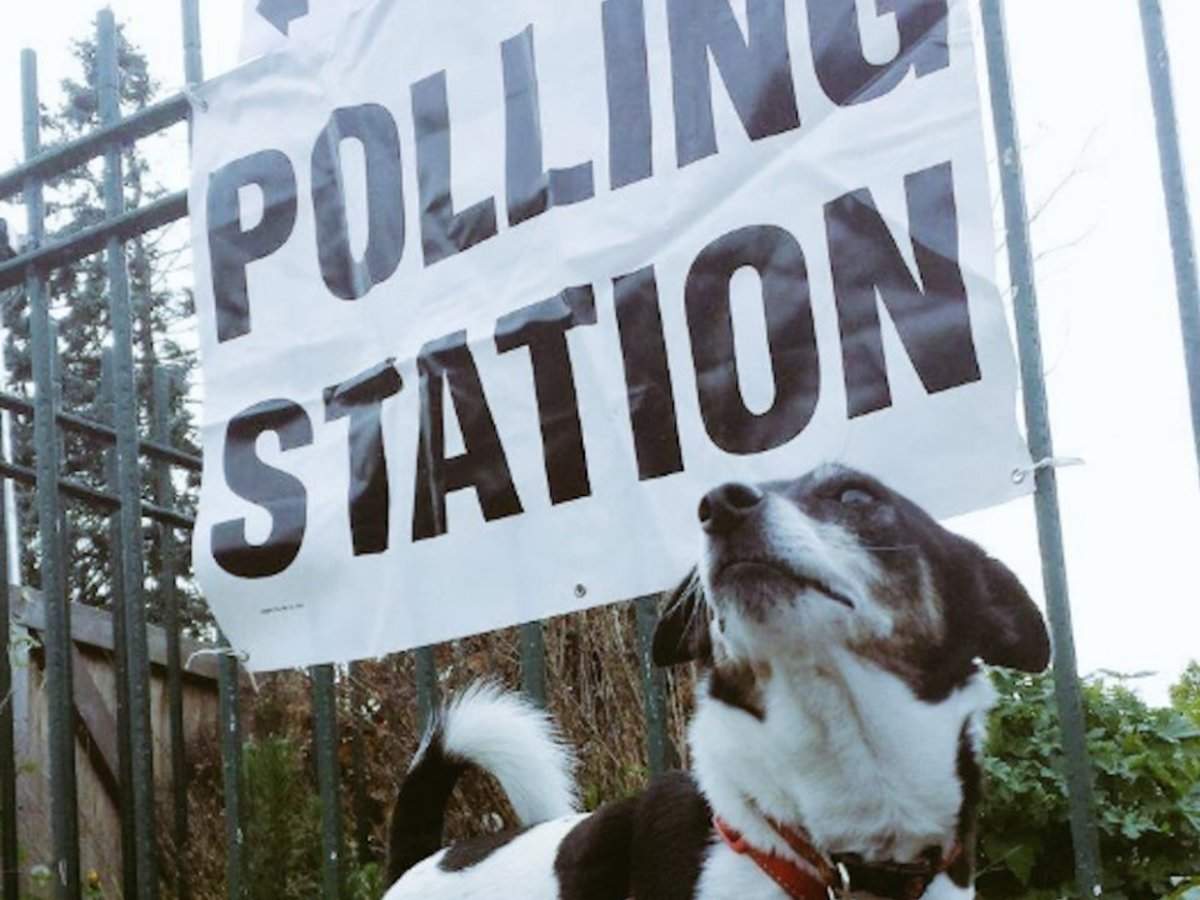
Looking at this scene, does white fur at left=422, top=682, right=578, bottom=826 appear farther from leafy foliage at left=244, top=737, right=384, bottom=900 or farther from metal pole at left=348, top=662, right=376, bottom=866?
metal pole at left=348, top=662, right=376, bottom=866

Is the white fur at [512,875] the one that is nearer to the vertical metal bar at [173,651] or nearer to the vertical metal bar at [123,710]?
the vertical metal bar at [123,710]

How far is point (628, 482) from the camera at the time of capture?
7.86 ft

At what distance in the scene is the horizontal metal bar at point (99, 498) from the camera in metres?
4.16

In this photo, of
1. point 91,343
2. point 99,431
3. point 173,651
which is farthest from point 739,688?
point 91,343

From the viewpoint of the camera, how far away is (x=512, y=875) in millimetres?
2197

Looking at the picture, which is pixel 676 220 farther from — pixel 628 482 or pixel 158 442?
pixel 158 442

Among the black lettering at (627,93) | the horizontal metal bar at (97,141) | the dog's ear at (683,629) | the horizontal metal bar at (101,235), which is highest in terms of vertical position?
the horizontal metal bar at (97,141)

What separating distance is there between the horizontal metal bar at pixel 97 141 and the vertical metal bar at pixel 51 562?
32 millimetres

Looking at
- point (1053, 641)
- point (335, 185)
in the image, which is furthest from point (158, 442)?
point (1053, 641)

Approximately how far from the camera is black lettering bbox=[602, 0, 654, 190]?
247cm

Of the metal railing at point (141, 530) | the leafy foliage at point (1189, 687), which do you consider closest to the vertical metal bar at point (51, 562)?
the metal railing at point (141, 530)

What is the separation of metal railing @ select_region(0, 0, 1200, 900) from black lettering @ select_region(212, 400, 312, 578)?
208 millimetres

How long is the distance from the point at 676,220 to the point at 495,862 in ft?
3.34

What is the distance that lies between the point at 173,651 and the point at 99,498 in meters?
0.69
